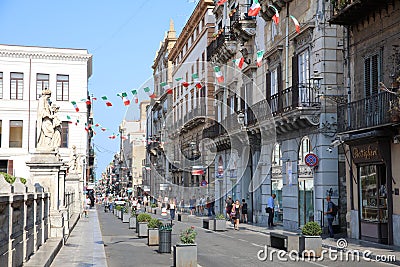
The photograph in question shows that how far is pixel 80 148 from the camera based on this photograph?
56.6 meters

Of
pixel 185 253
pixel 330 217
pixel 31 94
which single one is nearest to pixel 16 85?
pixel 31 94

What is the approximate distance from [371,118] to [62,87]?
40.1 meters

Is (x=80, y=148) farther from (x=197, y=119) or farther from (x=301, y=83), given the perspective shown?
(x=301, y=83)

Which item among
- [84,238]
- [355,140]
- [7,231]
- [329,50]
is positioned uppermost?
[329,50]

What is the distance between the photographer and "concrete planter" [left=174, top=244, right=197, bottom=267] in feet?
47.5

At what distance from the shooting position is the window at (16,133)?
179ft

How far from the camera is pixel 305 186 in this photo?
91.5 feet

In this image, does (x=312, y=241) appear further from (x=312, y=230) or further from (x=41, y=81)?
(x=41, y=81)

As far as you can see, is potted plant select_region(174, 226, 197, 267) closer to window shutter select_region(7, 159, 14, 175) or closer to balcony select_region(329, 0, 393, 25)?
balcony select_region(329, 0, 393, 25)

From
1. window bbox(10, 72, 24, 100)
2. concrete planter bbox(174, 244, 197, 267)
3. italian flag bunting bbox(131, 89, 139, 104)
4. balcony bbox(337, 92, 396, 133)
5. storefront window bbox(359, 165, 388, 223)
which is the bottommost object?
concrete planter bbox(174, 244, 197, 267)

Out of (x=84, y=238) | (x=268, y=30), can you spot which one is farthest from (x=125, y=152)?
(x=84, y=238)

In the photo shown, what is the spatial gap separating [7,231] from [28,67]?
47.9m

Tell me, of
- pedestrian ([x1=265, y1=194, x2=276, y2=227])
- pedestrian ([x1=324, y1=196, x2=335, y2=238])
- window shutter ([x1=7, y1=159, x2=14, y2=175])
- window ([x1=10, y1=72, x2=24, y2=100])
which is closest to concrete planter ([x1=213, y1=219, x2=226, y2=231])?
pedestrian ([x1=265, y1=194, x2=276, y2=227])

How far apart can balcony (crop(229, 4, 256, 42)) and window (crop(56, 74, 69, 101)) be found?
23220 mm
